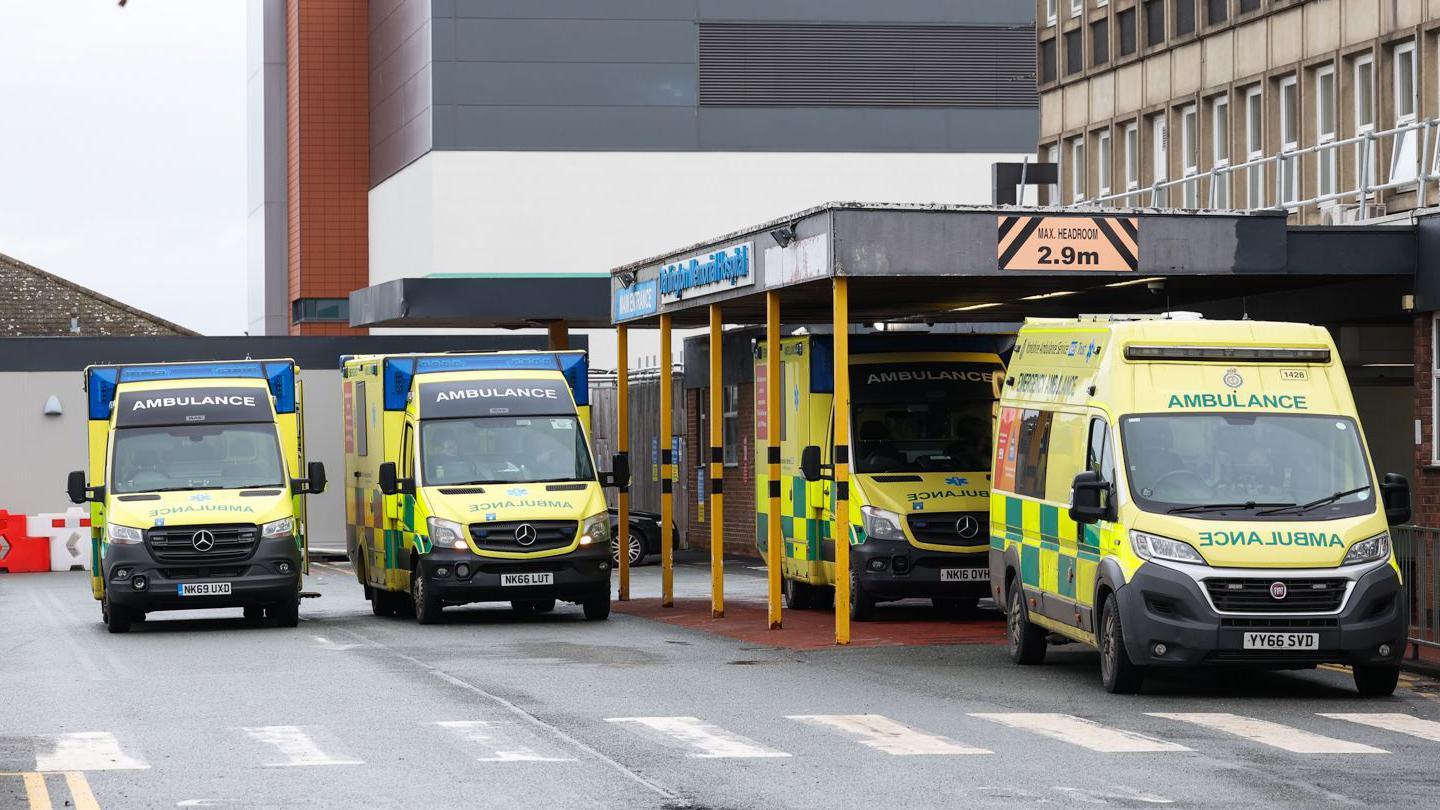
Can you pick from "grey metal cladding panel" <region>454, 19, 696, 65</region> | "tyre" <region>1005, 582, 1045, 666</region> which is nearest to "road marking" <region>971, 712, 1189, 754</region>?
"tyre" <region>1005, 582, 1045, 666</region>

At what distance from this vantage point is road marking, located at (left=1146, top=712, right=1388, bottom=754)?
42.9ft

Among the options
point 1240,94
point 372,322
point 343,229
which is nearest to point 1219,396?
point 1240,94

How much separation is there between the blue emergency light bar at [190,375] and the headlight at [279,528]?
1.59 metres

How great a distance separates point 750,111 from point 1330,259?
131 ft

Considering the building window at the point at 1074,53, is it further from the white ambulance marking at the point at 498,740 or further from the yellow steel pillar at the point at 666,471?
the white ambulance marking at the point at 498,740

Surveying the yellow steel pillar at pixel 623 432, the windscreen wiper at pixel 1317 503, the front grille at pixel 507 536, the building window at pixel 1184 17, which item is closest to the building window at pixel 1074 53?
the building window at pixel 1184 17

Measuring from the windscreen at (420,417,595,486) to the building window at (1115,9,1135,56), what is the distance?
1673 cm

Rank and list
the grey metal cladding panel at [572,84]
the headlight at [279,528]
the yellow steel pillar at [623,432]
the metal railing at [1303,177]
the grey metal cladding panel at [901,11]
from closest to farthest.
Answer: the headlight at [279,528] < the metal railing at [1303,177] < the yellow steel pillar at [623,432] < the grey metal cladding panel at [572,84] < the grey metal cladding panel at [901,11]

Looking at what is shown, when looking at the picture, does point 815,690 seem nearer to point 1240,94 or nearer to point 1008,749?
point 1008,749

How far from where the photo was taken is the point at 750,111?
60.4 metres

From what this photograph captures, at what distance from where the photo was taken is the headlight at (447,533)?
23.6 metres

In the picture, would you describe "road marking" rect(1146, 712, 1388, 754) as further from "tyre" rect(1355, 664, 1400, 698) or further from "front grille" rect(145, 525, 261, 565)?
"front grille" rect(145, 525, 261, 565)

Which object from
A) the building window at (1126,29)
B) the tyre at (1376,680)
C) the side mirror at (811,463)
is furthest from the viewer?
the building window at (1126,29)

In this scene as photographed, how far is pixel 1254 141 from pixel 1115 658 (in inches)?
785
